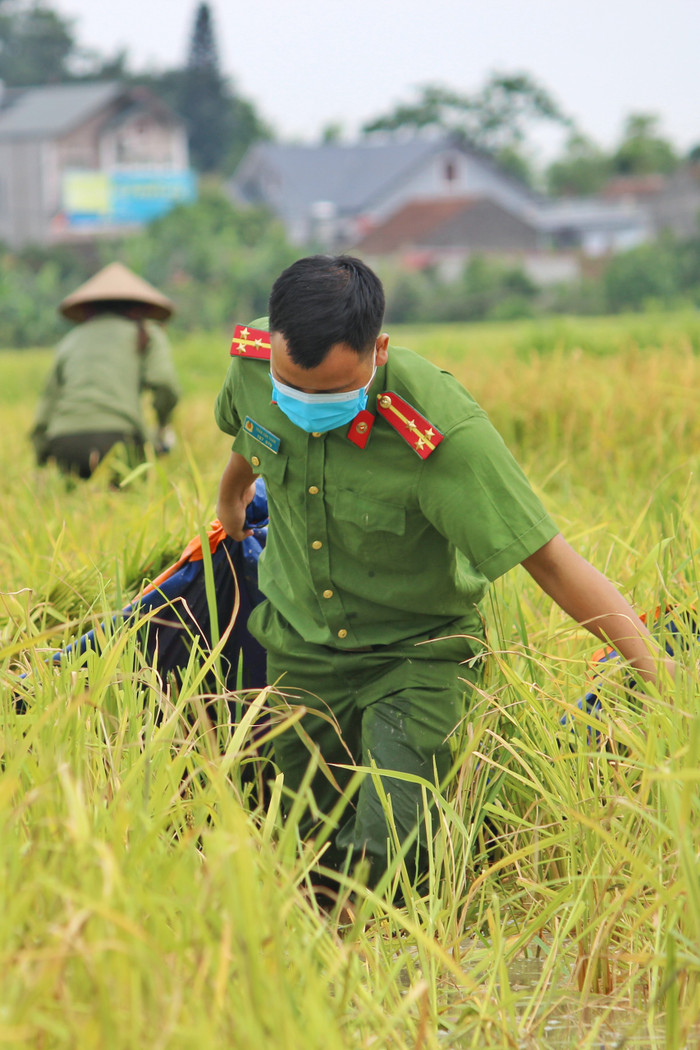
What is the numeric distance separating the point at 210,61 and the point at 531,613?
71.9 metres

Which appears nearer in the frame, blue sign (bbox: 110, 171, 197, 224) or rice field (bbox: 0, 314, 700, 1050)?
rice field (bbox: 0, 314, 700, 1050)

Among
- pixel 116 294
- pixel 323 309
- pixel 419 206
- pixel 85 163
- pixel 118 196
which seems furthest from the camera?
pixel 85 163

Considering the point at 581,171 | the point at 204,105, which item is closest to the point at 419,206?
the point at 204,105

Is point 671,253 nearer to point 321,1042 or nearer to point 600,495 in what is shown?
point 600,495

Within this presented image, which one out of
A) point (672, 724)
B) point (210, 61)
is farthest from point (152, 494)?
point (210, 61)

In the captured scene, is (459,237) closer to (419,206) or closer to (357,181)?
(419,206)

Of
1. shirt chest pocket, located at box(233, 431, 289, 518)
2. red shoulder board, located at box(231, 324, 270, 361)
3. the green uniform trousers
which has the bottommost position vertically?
the green uniform trousers

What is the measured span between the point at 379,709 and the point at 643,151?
242 feet

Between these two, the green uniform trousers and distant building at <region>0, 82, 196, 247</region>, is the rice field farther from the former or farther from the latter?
distant building at <region>0, 82, 196, 247</region>

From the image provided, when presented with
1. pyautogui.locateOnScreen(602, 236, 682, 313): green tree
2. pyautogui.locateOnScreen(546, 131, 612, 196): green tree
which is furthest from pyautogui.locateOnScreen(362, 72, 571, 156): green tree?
pyautogui.locateOnScreen(602, 236, 682, 313): green tree

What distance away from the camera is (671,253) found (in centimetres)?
2962

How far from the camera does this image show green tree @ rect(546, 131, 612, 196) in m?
71.2

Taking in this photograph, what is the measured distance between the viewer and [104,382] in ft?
17.2

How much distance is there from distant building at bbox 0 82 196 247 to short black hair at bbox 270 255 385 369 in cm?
3891
